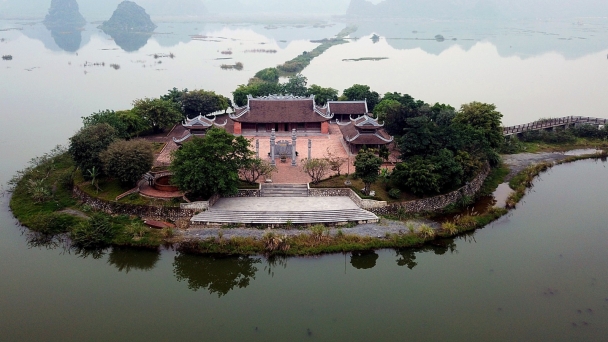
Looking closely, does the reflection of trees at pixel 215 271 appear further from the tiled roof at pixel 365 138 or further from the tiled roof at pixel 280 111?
the tiled roof at pixel 280 111

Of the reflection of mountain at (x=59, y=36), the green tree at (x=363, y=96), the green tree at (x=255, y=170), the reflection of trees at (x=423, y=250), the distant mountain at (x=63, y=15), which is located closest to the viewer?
the reflection of trees at (x=423, y=250)

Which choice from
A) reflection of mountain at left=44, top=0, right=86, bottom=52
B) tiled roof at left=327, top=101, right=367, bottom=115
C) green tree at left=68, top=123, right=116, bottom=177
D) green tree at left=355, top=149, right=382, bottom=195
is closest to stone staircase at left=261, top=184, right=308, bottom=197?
green tree at left=355, top=149, right=382, bottom=195

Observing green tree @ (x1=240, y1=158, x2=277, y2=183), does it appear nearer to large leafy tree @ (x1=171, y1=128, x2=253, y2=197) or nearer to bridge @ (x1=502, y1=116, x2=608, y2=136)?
large leafy tree @ (x1=171, y1=128, x2=253, y2=197)

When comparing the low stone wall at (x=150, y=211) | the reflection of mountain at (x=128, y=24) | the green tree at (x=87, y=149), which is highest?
the reflection of mountain at (x=128, y=24)

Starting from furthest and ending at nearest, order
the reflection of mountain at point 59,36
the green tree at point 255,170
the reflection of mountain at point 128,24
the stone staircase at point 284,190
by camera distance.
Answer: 1. the reflection of mountain at point 128,24
2. the reflection of mountain at point 59,36
3. the stone staircase at point 284,190
4. the green tree at point 255,170

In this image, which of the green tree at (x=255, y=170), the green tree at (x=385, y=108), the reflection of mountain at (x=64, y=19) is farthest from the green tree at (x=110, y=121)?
the reflection of mountain at (x=64, y=19)

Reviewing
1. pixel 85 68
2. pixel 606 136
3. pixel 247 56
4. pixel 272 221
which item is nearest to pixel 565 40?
pixel 247 56

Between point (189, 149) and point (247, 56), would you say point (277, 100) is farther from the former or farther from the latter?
point (247, 56)
